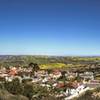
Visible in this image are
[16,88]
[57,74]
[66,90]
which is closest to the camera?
[16,88]

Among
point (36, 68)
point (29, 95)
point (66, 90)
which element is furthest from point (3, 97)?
point (36, 68)

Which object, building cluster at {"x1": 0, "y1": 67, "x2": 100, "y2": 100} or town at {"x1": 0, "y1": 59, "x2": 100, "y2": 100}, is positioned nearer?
town at {"x1": 0, "y1": 59, "x2": 100, "y2": 100}

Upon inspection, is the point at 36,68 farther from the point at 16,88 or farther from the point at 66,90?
the point at 16,88

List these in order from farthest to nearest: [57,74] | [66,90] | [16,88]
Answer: [57,74]
[66,90]
[16,88]

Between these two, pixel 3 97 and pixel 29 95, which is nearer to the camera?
pixel 3 97

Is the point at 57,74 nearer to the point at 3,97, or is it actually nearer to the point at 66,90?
the point at 66,90

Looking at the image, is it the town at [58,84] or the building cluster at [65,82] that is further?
the building cluster at [65,82]

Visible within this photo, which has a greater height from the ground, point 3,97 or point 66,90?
point 3,97

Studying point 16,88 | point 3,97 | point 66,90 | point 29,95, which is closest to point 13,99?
point 3,97

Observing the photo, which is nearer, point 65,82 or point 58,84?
point 58,84
